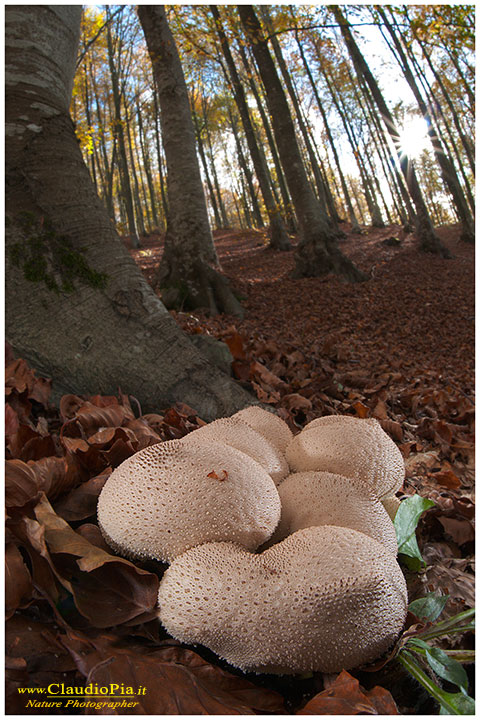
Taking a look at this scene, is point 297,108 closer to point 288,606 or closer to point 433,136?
point 433,136

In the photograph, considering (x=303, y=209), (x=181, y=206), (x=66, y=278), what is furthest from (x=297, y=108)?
(x=66, y=278)

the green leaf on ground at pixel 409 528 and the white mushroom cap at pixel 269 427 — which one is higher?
the white mushroom cap at pixel 269 427

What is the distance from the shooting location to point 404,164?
10.8 meters

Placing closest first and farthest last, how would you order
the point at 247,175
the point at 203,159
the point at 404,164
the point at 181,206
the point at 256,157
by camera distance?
the point at 181,206 → the point at 404,164 → the point at 256,157 → the point at 247,175 → the point at 203,159

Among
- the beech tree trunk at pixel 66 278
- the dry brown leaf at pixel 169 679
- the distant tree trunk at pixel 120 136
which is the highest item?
the distant tree trunk at pixel 120 136

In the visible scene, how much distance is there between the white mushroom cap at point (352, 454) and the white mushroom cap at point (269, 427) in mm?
68

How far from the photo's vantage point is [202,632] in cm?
80

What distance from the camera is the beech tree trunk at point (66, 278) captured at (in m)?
1.99

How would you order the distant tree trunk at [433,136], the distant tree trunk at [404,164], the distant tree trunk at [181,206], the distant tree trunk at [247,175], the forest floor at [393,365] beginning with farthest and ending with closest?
1. the distant tree trunk at [247,175]
2. the distant tree trunk at [433,136]
3. the distant tree trunk at [404,164]
4. the distant tree trunk at [181,206]
5. the forest floor at [393,365]

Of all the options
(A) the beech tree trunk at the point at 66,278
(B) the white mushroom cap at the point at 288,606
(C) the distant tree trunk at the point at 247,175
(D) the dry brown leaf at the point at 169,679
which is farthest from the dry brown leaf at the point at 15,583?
(C) the distant tree trunk at the point at 247,175

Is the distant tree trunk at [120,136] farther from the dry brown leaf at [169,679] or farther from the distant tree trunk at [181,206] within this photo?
the dry brown leaf at [169,679]

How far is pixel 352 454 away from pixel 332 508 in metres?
0.22

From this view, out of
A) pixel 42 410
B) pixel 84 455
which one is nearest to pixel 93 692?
pixel 84 455

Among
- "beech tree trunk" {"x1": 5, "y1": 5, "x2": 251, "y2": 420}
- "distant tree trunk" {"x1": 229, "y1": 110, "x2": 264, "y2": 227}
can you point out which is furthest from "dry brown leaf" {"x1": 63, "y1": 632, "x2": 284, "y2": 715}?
"distant tree trunk" {"x1": 229, "y1": 110, "x2": 264, "y2": 227}
